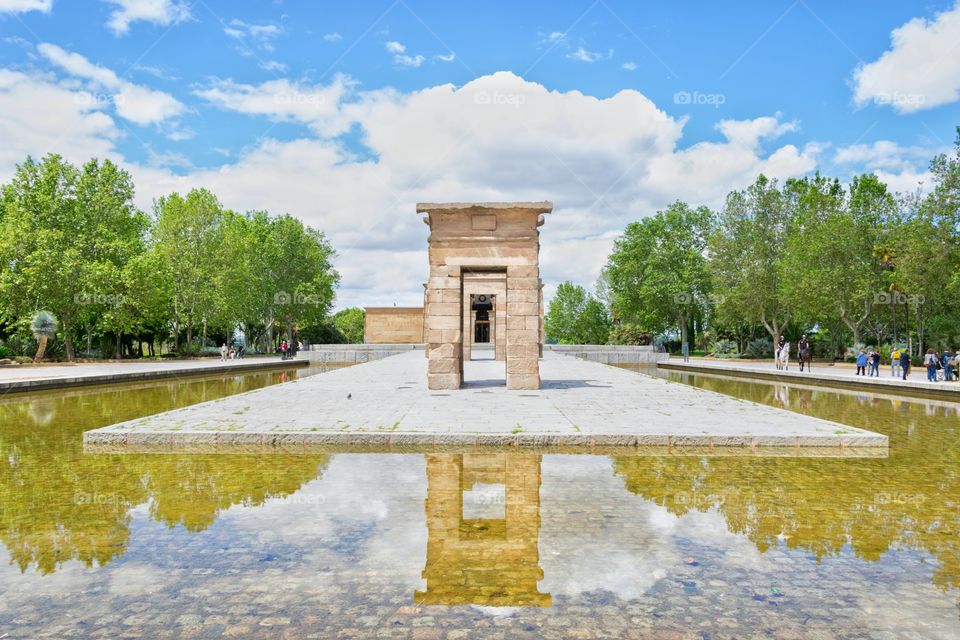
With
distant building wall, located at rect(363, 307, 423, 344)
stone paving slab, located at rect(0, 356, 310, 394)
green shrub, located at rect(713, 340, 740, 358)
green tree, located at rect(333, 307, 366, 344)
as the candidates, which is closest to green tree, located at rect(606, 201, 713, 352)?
green shrub, located at rect(713, 340, 740, 358)

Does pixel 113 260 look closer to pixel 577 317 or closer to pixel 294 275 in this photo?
pixel 294 275

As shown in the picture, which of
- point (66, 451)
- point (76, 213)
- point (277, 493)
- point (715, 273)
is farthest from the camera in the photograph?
point (715, 273)

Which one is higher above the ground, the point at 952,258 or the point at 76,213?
the point at 76,213

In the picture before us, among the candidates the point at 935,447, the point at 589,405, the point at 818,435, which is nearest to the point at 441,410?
the point at 589,405

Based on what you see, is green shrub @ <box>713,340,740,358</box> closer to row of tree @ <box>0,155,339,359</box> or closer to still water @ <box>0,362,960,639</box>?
row of tree @ <box>0,155,339,359</box>

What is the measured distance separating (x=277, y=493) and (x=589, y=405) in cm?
777

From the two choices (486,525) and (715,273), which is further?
(715,273)

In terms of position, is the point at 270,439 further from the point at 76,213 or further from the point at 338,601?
the point at 76,213

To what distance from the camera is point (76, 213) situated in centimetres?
3797

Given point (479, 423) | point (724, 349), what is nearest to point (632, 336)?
point (724, 349)

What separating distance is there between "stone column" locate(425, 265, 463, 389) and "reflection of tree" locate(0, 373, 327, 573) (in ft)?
27.0

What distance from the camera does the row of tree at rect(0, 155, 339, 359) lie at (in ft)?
115

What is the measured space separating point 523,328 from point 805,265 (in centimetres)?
3046
